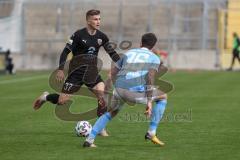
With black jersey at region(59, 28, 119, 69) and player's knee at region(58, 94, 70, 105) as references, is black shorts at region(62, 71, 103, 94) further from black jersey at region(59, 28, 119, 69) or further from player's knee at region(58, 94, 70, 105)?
black jersey at region(59, 28, 119, 69)

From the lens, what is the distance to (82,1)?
152 feet

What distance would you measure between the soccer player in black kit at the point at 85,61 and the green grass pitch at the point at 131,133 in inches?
30.9

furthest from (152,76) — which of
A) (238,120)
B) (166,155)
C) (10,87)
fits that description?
(10,87)

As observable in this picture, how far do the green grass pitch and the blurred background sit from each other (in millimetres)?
22332

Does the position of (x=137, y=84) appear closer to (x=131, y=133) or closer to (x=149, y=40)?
(x=149, y=40)

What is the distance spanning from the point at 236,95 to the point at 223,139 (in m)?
10.9

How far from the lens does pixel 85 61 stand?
13008mm

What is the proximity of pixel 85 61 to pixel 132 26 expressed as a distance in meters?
34.2

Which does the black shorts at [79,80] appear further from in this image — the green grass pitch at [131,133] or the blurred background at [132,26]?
the blurred background at [132,26]

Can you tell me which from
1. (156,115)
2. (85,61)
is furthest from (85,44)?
(156,115)

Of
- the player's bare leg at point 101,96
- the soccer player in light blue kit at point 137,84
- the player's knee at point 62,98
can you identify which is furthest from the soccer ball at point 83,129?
the soccer player in light blue kit at point 137,84

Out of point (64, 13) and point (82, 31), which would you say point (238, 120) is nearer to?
point (82, 31)

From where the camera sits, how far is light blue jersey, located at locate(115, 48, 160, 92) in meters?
11.1

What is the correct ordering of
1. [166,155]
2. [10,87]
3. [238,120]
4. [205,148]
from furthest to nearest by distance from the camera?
[10,87]
[238,120]
[205,148]
[166,155]
